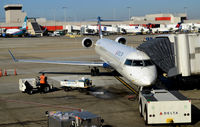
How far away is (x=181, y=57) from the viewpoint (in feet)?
75.2

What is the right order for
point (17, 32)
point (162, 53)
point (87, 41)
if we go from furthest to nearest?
point (17, 32)
point (87, 41)
point (162, 53)

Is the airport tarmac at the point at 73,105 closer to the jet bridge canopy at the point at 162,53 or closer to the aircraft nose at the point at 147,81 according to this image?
the aircraft nose at the point at 147,81

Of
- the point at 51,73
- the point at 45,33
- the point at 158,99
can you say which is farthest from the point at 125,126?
the point at 45,33

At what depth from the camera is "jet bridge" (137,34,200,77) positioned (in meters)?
22.9

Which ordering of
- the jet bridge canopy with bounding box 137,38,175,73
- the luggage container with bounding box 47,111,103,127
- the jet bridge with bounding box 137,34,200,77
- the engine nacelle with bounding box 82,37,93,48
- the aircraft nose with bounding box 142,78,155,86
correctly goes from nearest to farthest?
the luggage container with bounding box 47,111,103,127 → the aircraft nose with bounding box 142,78,155,86 → the jet bridge with bounding box 137,34,200,77 → the jet bridge canopy with bounding box 137,38,175,73 → the engine nacelle with bounding box 82,37,93,48

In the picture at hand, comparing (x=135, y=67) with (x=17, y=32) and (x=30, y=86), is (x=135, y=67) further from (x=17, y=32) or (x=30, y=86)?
(x=17, y=32)

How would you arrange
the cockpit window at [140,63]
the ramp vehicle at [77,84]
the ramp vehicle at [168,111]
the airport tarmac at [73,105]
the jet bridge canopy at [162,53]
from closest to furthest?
the ramp vehicle at [168,111] < the airport tarmac at [73,105] < the cockpit window at [140,63] < the jet bridge canopy at [162,53] < the ramp vehicle at [77,84]

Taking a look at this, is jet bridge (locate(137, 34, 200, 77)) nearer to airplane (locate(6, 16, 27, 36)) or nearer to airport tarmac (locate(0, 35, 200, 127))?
airport tarmac (locate(0, 35, 200, 127))

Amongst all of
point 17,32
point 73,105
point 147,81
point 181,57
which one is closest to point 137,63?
point 147,81

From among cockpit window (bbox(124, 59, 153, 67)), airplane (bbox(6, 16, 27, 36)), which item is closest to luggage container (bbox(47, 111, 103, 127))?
cockpit window (bbox(124, 59, 153, 67))

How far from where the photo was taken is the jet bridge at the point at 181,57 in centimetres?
2289

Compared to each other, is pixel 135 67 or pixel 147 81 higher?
pixel 135 67

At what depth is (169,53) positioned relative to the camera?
2391 centimetres

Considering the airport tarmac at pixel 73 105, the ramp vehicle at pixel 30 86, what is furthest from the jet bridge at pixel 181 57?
the ramp vehicle at pixel 30 86
